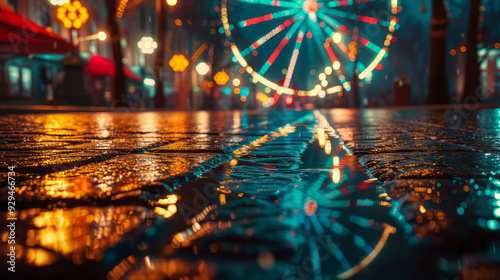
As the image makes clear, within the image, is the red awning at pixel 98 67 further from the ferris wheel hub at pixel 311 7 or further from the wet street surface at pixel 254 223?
the wet street surface at pixel 254 223

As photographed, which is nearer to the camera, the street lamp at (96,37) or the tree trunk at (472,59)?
the tree trunk at (472,59)

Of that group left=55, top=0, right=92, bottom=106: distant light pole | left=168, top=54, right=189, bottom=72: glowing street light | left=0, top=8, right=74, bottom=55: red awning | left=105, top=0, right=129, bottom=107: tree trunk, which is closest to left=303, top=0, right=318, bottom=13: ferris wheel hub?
left=168, top=54, right=189, bottom=72: glowing street light

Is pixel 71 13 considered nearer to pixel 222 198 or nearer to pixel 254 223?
pixel 222 198

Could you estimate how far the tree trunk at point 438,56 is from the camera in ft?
48.3

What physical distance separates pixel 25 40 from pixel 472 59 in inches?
467

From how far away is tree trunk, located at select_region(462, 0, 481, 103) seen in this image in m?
14.0

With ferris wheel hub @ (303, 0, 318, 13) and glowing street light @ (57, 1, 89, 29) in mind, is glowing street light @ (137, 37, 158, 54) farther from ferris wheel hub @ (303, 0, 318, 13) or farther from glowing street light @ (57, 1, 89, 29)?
ferris wheel hub @ (303, 0, 318, 13)

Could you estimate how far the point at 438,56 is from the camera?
14898 mm

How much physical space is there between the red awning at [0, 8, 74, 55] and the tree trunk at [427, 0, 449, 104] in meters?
10.4

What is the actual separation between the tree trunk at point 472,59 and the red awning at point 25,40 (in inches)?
430

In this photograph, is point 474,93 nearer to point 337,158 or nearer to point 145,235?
point 337,158

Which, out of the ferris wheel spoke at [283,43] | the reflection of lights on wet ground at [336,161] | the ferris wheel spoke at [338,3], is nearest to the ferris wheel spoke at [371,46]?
the ferris wheel spoke at [338,3]

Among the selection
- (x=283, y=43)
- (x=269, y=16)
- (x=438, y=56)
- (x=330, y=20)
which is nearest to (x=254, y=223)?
(x=438, y=56)

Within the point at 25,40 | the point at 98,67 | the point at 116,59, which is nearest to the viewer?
the point at 25,40
